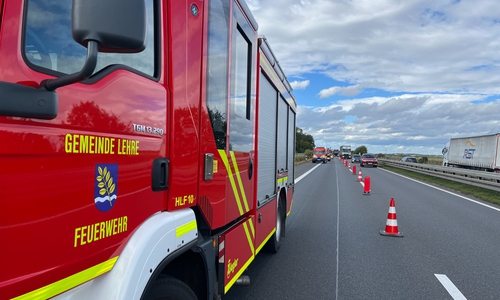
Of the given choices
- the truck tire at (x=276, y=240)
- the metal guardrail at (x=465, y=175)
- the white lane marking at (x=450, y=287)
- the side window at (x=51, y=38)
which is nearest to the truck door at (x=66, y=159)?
the side window at (x=51, y=38)

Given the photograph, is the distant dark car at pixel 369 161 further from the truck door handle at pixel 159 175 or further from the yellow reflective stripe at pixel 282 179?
the truck door handle at pixel 159 175

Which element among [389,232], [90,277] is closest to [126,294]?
[90,277]

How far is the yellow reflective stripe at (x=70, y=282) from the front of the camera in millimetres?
1576

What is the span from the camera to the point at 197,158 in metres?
2.86

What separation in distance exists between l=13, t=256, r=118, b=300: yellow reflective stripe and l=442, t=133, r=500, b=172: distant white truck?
3591cm

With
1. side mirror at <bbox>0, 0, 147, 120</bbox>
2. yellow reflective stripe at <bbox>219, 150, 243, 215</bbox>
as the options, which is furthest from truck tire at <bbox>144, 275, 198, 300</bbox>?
side mirror at <bbox>0, 0, 147, 120</bbox>

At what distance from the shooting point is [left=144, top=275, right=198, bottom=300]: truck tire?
235 centimetres

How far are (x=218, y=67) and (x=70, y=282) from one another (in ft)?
6.43

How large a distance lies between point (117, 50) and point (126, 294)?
1111 mm

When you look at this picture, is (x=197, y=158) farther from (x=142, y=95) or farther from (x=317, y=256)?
(x=317, y=256)

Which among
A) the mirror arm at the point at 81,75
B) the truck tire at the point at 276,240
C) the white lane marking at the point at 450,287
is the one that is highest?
the mirror arm at the point at 81,75

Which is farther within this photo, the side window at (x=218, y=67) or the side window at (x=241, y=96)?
the side window at (x=241, y=96)

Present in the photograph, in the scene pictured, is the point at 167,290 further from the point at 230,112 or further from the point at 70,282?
the point at 230,112

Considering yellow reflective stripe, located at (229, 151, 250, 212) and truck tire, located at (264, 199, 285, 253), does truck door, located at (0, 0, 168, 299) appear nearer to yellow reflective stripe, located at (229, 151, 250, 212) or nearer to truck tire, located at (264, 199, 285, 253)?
yellow reflective stripe, located at (229, 151, 250, 212)
